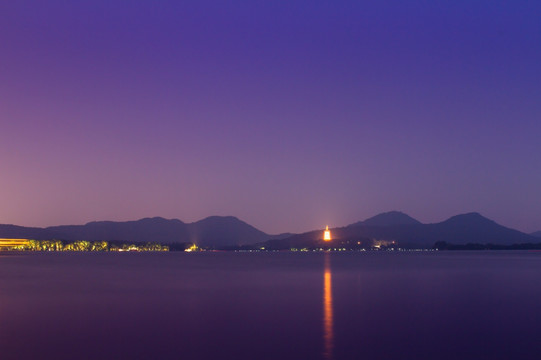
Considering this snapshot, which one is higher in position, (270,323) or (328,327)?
(270,323)

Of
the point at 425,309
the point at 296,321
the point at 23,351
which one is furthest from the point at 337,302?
the point at 23,351

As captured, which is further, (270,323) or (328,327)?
(270,323)

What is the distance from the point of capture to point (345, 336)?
2734 cm

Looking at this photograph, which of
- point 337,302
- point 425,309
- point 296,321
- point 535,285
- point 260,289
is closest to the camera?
point 296,321

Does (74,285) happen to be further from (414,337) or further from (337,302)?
(414,337)

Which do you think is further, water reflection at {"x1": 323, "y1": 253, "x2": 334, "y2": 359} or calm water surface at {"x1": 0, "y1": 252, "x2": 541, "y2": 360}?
water reflection at {"x1": 323, "y1": 253, "x2": 334, "y2": 359}

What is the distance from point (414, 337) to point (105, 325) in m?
14.9

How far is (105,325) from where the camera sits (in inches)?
1174

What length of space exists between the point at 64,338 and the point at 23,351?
2.81 meters

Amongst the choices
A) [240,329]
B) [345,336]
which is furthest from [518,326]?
[240,329]

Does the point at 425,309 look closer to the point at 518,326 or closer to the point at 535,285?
the point at 518,326

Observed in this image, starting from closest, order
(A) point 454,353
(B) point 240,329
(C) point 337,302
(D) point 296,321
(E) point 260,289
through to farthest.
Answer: (A) point 454,353, (B) point 240,329, (D) point 296,321, (C) point 337,302, (E) point 260,289

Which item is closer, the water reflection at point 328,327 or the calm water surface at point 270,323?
the calm water surface at point 270,323

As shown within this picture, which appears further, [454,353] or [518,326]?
[518,326]
